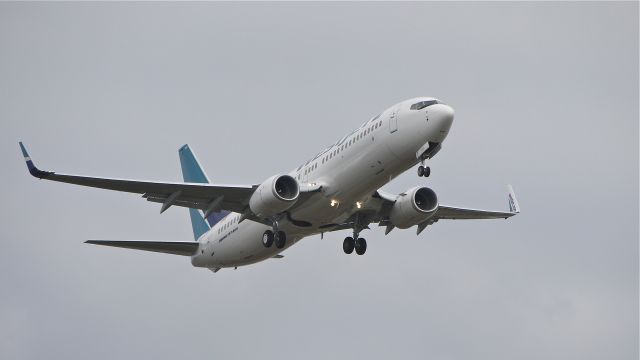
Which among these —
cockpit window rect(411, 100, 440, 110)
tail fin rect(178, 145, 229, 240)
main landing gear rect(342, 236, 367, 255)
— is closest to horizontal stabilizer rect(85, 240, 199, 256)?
tail fin rect(178, 145, 229, 240)

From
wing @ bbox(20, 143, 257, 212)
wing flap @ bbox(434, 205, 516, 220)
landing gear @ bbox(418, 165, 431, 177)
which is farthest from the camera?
wing flap @ bbox(434, 205, 516, 220)

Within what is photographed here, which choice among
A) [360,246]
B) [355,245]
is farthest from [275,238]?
[360,246]

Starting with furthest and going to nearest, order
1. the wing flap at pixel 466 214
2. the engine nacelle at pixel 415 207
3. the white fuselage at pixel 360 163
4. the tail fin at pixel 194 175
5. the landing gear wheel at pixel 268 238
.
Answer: the tail fin at pixel 194 175 < the wing flap at pixel 466 214 < the engine nacelle at pixel 415 207 < the landing gear wheel at pixel 268 238 < the white fuselage at pixel 360 163

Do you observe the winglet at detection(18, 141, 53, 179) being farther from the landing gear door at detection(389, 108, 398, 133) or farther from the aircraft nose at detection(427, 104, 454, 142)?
the aircraft nose at detection(427, 104, 454, 142)

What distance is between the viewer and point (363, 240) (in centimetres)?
5347

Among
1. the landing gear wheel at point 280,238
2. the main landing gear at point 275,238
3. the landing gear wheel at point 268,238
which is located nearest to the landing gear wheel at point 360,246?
the main landing gear at point 275,238

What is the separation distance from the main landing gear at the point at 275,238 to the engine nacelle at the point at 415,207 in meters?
5.04

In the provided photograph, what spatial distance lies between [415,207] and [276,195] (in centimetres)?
693

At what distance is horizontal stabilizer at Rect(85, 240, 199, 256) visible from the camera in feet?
176

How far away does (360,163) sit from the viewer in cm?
4712

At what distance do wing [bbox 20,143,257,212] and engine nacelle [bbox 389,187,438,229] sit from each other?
6627 millimetres

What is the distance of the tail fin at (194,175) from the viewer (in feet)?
201

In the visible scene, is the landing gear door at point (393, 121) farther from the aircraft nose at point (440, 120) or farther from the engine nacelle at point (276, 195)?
the engine nacelle at point (276, 195)

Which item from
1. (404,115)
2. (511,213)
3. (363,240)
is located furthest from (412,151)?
(511,213)
